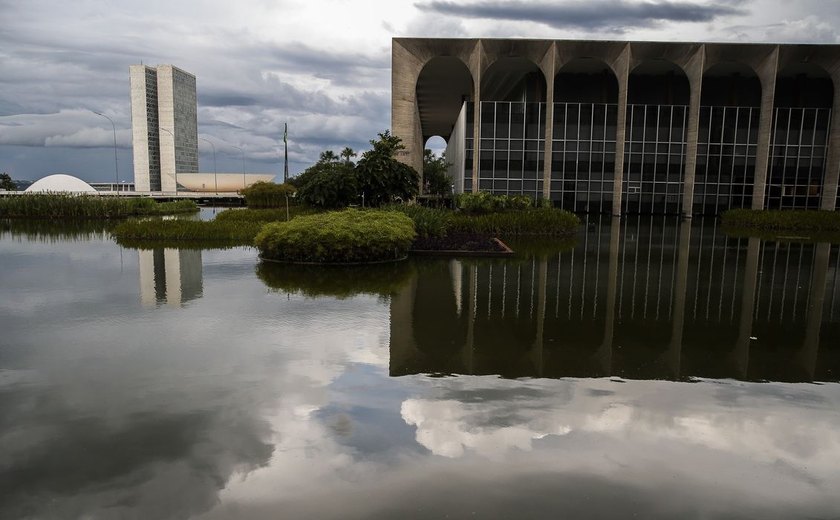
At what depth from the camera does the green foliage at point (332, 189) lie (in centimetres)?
2695

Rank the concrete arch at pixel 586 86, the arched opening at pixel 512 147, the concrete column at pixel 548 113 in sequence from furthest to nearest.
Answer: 1. the concrete arch at pixel 586 86
2. the arched opening at pixel 512 147
3. the concrete column at pixel 548 113

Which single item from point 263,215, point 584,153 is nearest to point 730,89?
point 584,153

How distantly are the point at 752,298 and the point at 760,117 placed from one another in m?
37.7

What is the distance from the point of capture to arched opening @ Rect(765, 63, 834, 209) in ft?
144

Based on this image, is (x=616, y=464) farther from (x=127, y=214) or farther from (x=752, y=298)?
(x=127, y=214)

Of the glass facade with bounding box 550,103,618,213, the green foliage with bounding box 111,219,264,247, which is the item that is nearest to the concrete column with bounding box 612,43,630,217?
the glass facade with bounding box 550,103,618,213

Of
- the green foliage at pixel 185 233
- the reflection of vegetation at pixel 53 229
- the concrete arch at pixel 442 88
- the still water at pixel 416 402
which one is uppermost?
the concrete arch at pixel 442 88

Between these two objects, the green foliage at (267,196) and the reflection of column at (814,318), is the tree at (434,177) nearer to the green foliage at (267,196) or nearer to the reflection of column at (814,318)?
the green foliage at (267,196)

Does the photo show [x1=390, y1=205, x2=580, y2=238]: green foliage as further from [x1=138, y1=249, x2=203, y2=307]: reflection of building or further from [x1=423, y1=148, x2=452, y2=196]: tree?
[x1=423, y1=148, x2=452, y2=196]: tree

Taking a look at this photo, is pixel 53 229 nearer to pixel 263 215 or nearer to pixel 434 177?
pixel 263 215

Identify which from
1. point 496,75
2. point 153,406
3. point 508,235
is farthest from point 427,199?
point 153,406

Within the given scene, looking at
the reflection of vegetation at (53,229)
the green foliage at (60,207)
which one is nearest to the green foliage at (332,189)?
the reflection of vegetation at (53,229)

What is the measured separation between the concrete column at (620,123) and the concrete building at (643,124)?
0.09 m

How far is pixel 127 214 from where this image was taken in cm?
3959
